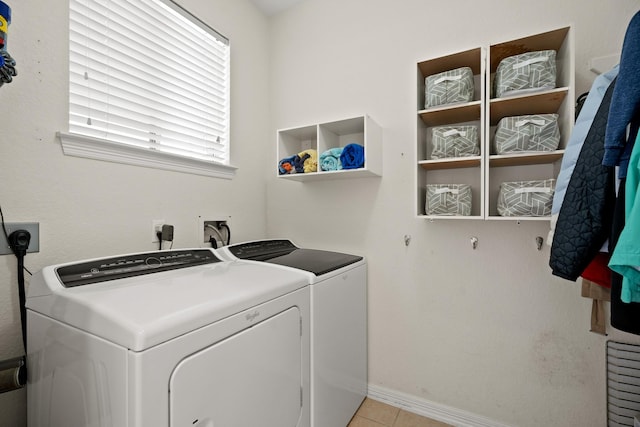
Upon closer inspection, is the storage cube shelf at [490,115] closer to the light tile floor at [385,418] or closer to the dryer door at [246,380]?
the dryer door at [246,380]

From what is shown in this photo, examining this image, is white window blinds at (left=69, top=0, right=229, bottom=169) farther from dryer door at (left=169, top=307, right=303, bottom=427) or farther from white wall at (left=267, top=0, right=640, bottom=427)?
dryer door at (left=169, top=307, right=303, bottom=427)

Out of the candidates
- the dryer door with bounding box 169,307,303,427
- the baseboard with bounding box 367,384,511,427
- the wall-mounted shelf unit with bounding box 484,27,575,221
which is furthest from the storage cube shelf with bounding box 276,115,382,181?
the baseboard with bounding box 367,384,511,427

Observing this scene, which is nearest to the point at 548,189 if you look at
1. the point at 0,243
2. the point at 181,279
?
the point at 181,279

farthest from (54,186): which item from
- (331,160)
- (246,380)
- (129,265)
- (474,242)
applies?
(474,242)

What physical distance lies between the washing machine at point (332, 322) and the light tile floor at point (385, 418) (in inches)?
2.3

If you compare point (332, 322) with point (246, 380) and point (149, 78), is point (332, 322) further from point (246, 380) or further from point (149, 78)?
point (149, 78)

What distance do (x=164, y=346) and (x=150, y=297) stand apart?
8.6 inches

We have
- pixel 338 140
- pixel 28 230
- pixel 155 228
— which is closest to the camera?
pixel 28 230

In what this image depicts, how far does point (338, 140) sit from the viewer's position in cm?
194

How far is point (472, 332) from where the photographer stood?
1.58m

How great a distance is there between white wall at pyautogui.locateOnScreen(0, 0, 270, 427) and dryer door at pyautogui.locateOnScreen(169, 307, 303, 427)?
0.86m

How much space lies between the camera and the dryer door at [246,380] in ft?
2.47

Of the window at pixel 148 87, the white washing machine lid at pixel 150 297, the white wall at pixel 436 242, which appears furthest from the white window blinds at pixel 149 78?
the white washing machine lid at pixel 150 297

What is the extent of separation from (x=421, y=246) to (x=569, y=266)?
816 mm
